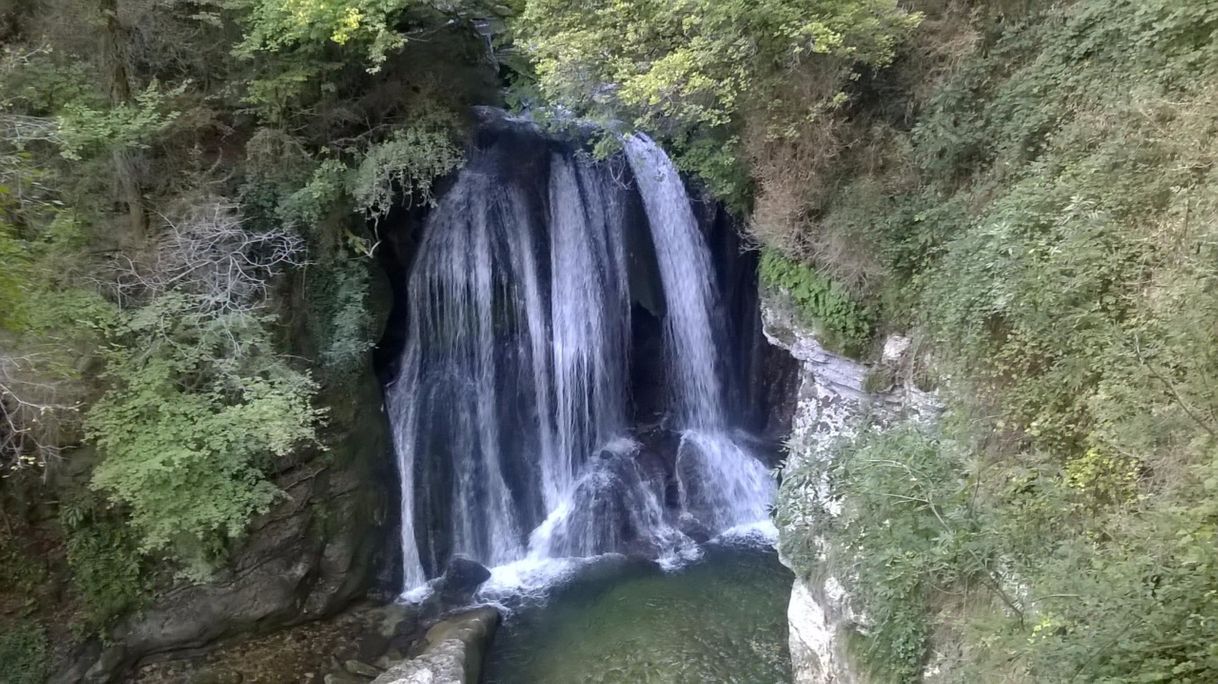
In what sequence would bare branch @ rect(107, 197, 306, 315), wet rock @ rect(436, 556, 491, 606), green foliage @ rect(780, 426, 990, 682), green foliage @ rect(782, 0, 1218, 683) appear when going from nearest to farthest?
green foliage @ rect(782, 0, 1218, 683)
green foliage @ rect(780, 426, 990, 682)
bare branch @ rect(107, 197, 306, 315)
wet rock @ rect(436, 556, 491, 606)

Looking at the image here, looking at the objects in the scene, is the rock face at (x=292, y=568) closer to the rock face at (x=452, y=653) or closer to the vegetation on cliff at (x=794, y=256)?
the vegetation on cliff at (x=794, y=256)

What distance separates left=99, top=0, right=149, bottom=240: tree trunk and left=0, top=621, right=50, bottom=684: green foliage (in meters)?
4.40

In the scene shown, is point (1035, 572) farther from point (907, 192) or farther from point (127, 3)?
point (127, 3)

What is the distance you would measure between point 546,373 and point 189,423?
5088 millimetres

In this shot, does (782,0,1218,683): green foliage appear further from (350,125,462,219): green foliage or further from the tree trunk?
the tree trunk

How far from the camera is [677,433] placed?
11875 millimetres

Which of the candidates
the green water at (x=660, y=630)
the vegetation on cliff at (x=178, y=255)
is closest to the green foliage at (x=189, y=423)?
the vegetation on cliff at (x=178, y=255)

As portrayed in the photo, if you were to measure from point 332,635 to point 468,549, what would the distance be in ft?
7.38

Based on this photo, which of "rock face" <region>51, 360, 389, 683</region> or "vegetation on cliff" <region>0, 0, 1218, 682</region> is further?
"rock face" <region>51, 360, 389, 683</region>

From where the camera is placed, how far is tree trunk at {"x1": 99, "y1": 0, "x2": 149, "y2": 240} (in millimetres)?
7957

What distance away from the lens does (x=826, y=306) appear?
24.2ft

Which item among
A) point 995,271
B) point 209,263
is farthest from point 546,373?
point 995,271

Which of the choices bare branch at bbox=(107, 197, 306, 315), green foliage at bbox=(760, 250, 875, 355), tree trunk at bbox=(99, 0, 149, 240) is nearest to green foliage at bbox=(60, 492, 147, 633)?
bare branch at bbox=(107, 197, 306, 315)

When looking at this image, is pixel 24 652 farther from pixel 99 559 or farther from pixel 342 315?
pixel 342 315
